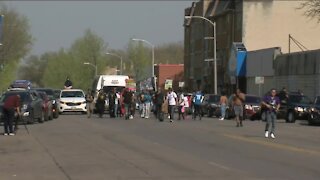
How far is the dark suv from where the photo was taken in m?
38.8

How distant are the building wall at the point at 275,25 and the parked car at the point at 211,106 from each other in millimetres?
19907

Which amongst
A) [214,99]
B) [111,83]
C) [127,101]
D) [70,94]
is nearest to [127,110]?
[127,101]

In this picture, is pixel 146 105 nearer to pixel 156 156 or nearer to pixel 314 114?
pixel 314 114

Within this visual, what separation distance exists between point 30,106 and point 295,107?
48.3ft

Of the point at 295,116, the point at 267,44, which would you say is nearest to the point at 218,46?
the point at 267,44

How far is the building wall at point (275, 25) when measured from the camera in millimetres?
68500

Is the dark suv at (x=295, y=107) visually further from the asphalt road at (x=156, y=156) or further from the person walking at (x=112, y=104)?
the asphalt road at (x=156, y=156)

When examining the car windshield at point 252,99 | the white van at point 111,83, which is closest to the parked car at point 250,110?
the car windshield at point 252,99

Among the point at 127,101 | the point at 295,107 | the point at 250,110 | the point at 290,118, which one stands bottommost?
the point at 290,118

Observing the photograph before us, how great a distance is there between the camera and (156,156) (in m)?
17.5

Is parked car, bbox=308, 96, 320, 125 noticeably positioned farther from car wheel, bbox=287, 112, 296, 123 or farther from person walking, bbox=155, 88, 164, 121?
person walking, bbox=155, 88, 164, 121

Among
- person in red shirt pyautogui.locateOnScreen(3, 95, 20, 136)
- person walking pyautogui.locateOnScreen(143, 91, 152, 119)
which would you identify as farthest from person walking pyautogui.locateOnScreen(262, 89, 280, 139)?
person walking pyautogui.locateOnScreen(143, 91, 152, 119)

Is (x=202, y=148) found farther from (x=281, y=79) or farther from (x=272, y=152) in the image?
(x=281, y=79)

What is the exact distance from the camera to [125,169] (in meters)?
14.6
